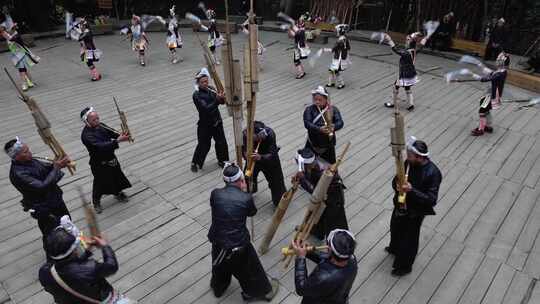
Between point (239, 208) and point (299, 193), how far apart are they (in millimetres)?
2676

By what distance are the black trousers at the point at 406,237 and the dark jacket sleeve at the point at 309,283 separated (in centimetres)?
171

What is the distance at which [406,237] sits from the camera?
4.71 meters

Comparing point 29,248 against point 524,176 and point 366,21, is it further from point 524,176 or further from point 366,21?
point 366,21

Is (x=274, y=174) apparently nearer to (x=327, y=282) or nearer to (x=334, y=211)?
(x=334, y=211)

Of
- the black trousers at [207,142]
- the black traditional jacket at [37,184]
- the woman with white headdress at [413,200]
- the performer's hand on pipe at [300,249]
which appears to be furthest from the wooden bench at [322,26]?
the performer's hand on pipe at [300,249]

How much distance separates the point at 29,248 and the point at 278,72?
8890 mm

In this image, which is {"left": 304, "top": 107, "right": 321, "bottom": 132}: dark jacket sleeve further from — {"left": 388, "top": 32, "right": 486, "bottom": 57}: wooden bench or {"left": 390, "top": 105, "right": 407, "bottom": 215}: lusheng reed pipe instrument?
{"left": 388, "top": 32, "right": 486, "bottom": 57}: wooden bench

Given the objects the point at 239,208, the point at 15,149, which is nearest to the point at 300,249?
the point at 239,208

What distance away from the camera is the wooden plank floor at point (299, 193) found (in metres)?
4.84

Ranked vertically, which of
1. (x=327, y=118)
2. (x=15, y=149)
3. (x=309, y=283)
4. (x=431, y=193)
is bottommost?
(x=309, y=283)

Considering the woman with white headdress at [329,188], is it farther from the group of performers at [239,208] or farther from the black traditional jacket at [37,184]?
the black traditional jacket at [37,184]

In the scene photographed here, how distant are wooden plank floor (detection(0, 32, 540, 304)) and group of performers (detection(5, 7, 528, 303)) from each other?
381mm

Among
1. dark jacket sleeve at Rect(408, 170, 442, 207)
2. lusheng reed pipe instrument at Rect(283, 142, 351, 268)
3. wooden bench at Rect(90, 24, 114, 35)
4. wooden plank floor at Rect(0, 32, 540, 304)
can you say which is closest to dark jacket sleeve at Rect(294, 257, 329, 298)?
lusheng reed pipe instrument at Rect(283, 142, 351, 268)

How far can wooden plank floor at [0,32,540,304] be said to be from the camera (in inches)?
190
